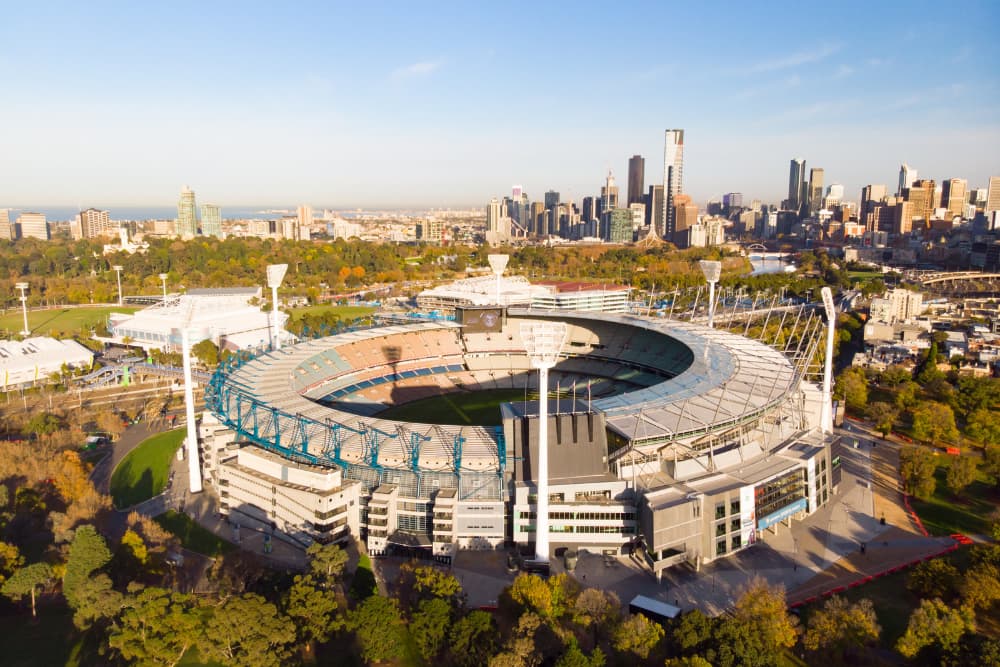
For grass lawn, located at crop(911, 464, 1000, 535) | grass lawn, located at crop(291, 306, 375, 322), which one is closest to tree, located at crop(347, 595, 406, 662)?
grass lawn, located at crop(911, 464, 1000, 535)

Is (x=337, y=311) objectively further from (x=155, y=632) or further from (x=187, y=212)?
(x=187, y=212)

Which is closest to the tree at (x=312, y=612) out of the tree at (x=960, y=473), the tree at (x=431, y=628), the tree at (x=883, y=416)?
the tree at (x=431, y=628)

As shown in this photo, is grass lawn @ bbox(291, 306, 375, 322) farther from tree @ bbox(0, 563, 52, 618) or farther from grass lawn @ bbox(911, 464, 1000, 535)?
grass lawn @ bbox(911, 464, 1000, 535)

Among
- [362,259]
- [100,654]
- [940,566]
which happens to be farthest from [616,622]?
[362,259]

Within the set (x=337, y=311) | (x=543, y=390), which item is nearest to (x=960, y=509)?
(x=543, y=390)

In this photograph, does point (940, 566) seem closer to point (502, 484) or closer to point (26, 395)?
point (502, 484)

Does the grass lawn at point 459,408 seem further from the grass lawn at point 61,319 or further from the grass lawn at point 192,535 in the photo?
the grass lawn at point 61,319
